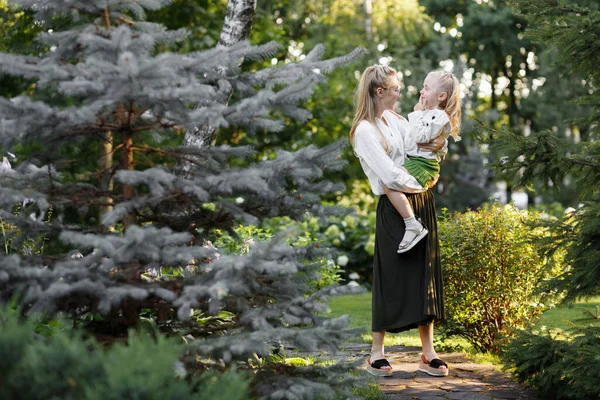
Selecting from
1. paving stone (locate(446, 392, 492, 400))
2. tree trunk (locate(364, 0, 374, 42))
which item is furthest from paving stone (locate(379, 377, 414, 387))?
tree trunk (locate(364, 0, 374, 42))

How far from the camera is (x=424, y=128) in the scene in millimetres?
5219

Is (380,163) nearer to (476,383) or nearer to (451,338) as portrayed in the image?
(476,383)

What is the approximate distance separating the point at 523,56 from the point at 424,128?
22.3 metres

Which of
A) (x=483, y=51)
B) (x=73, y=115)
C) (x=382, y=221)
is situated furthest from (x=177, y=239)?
(x=483, y=51)

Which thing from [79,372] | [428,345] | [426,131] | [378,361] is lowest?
[378,361]

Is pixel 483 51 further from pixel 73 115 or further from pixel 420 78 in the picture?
pixel 73 115

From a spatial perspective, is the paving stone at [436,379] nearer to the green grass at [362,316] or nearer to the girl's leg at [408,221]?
the girl's leg at [408,221]

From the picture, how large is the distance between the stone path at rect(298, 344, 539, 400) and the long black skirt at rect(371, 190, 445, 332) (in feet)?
1.22

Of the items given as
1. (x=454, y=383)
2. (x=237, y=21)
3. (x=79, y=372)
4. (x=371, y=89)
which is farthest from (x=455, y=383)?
(x=237, y=21)

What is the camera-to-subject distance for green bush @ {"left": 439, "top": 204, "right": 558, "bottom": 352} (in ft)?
20.4

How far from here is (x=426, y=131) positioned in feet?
17.1

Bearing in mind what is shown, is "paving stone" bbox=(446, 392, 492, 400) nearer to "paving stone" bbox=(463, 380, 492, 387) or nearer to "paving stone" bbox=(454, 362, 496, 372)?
"paving stone" bbox=(463, 380, 492, 387)

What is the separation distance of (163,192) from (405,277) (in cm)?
224

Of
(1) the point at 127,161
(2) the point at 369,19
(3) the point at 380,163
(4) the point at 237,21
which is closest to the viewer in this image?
(1) the point at 127,161
